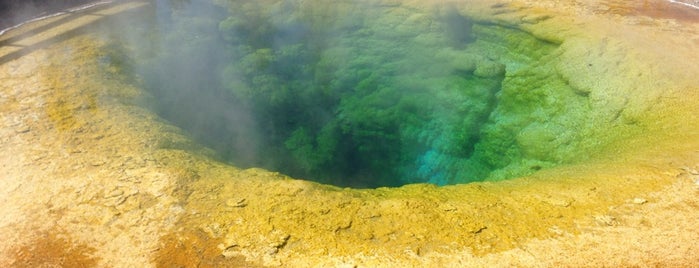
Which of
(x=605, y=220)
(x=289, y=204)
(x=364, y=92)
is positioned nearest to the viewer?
(x=605, y=220)

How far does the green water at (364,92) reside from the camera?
208 inches

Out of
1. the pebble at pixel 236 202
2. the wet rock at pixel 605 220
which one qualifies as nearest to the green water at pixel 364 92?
the pebble at pixel 236 202

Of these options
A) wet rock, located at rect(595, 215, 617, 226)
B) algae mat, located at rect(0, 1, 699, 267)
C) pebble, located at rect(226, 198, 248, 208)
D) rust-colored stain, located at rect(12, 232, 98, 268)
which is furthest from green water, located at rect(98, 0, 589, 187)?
rust-colored stain, located at rect(12, 232, 98, 268)

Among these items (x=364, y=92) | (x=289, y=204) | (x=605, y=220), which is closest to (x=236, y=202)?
(x=289, y=204)

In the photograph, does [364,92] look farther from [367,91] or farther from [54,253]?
[54,253]

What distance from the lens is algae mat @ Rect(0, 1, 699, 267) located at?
8.28ft

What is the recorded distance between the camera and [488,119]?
5.74 meters

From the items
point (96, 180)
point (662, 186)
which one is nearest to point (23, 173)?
point (96, 180)

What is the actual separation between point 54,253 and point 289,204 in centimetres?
145

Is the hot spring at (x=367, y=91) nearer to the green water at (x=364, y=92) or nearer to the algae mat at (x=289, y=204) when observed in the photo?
the green water at (x=364, y=92)

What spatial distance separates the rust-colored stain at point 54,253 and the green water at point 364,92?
2.21 meters

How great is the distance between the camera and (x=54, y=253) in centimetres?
254

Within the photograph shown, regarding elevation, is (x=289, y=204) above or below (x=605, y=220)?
above

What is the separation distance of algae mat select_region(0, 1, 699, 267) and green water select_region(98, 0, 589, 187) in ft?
3.13
